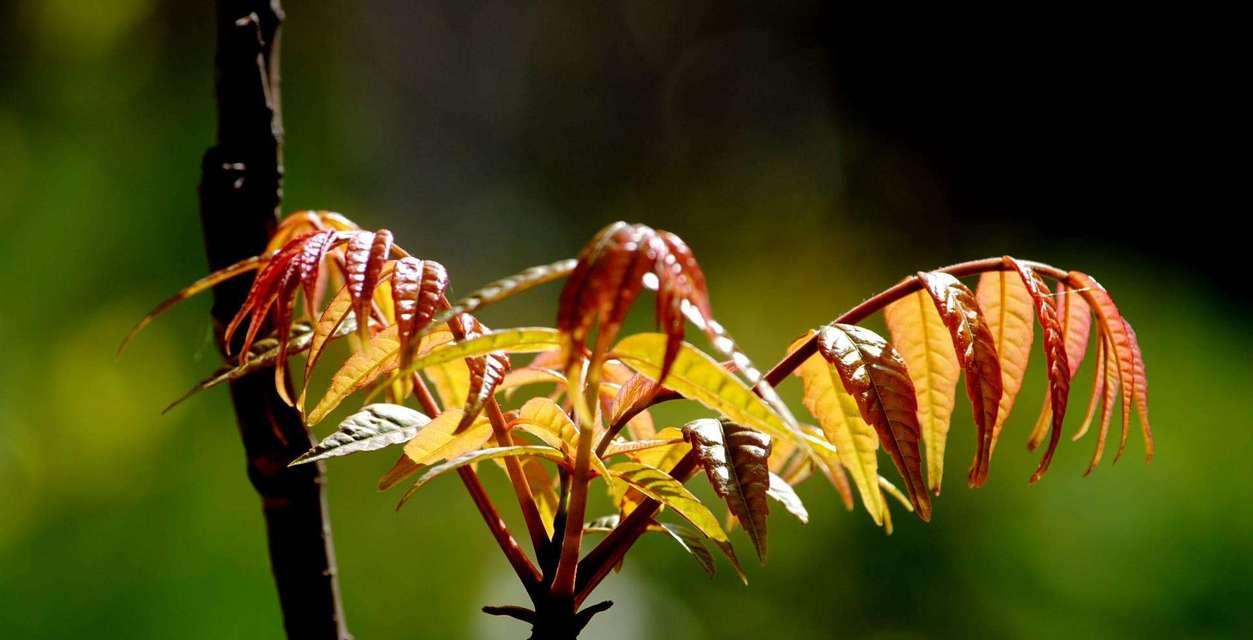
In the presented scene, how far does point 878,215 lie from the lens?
5.53 ft

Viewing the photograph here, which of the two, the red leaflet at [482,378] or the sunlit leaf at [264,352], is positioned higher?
the sunlit leaf at [264,352]

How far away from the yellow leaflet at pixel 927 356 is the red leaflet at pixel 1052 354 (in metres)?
0.04

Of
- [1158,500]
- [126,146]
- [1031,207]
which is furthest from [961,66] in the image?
[126,146]

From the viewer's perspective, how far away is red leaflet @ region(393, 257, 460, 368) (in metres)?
0.31

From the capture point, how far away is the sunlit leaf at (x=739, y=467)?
321 millimetres

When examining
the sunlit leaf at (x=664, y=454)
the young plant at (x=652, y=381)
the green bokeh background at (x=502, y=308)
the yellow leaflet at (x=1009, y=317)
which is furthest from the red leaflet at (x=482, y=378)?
the green bokeh background at (x=502, y=308)

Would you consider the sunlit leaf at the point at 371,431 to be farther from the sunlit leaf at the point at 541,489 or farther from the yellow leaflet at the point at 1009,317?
the yellow leaflet at the point at 1009,317

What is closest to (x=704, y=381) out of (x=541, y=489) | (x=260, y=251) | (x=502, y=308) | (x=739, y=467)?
(x=739, y=467)

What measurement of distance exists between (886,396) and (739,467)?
0.19ft

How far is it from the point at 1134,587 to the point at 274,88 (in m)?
1.39

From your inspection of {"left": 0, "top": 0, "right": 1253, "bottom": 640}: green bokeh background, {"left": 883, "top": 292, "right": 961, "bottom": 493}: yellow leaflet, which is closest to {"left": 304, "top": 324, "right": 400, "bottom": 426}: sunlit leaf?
{"left": 883, "top": 292, "right": 961, "bottom": 493}: yellow leaflet

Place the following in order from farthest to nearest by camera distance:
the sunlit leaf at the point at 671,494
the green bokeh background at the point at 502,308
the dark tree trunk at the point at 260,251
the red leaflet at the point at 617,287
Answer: the green bokeh background at the point at 502,308 < the dark tree trunk at the point at 260,251 < the sunlit leaf at the point at 671,494 < the red leaflet at the point at 617,287

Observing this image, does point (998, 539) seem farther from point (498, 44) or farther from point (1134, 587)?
point (498, 44)

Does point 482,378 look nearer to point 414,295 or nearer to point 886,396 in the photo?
point 414,295
